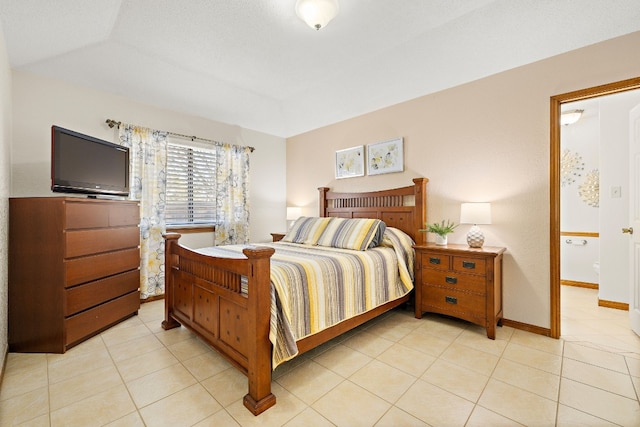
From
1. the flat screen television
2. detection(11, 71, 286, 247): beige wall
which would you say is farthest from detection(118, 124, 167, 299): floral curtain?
the flat screen television

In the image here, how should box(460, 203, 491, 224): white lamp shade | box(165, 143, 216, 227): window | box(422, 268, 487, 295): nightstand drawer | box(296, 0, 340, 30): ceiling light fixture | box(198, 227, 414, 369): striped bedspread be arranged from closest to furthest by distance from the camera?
1. box(198, 227, 414, 369): striped bedspread
2. box(296, 0, 340, 30): ceiling light fixture
3. box(422, 268, 487, 295): nightstand drawer
4. box(460, 203, 491, 224): white lamp shade
5. box(165, 143, 216, 227): window

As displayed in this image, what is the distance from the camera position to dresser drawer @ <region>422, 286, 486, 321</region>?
8.38 ft

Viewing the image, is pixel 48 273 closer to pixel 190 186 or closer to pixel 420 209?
pixel 190 186

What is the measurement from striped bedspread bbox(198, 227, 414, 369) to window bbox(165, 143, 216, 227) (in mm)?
1516

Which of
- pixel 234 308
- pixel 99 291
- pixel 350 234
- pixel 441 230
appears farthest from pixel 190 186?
pixel 441 230

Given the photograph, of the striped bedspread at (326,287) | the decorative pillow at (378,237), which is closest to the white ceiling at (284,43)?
the decorative pillow at (378,237)

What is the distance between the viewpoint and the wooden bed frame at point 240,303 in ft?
5.31

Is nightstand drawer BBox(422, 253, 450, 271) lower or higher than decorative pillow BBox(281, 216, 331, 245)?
lower

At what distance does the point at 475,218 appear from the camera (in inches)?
106

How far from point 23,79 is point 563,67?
4.87 meters

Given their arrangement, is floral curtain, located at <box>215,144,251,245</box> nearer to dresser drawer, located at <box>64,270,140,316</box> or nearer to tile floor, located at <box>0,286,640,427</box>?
dresser drawer, located at <box>64,270,140,316</box>

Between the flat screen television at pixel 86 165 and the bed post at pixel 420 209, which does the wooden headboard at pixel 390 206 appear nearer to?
the bed post at pixel 420 209

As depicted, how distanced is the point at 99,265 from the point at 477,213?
Answer: 11.5 ft

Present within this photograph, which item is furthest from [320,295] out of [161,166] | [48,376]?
[161,166]
